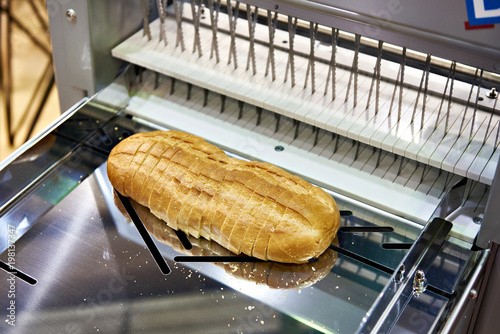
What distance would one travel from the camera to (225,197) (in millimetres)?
1674

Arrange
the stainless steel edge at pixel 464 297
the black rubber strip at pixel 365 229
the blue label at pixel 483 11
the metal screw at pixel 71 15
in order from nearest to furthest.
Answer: the blue label at pixel 483 11
the stainless steel edge at pixel 464 297
the black rubber strip at pixel 365 229
the metal screw at pixel 71 15

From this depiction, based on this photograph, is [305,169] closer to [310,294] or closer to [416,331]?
[310,294]

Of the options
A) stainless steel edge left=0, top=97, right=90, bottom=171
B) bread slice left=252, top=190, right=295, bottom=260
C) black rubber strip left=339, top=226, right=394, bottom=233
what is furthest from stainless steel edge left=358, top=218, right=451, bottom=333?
stainless steel edge left=0, top=97, right=90, bottom=171

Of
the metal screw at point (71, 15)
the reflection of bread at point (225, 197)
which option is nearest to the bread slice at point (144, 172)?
the reflection of bread at point (225, 197)

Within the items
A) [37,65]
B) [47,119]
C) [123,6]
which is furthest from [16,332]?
[37,65]

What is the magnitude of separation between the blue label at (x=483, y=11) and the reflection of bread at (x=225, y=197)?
1.84 ft

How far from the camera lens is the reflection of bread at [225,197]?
5.29 feet

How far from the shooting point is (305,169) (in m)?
1.86

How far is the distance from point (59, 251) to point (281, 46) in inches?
34.1

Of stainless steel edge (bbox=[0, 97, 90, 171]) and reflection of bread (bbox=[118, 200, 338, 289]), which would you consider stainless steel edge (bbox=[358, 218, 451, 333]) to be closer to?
reflection of bread (bbox=[118, 200, 338, 289])

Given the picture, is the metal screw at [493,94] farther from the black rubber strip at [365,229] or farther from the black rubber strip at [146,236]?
the black rubber strip at [146,236]

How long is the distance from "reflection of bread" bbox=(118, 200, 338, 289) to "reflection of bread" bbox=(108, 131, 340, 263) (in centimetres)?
2

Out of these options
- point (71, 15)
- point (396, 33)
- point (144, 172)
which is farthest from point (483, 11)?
point (71, 15)

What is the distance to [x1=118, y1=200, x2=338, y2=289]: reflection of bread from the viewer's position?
5.25 ft
